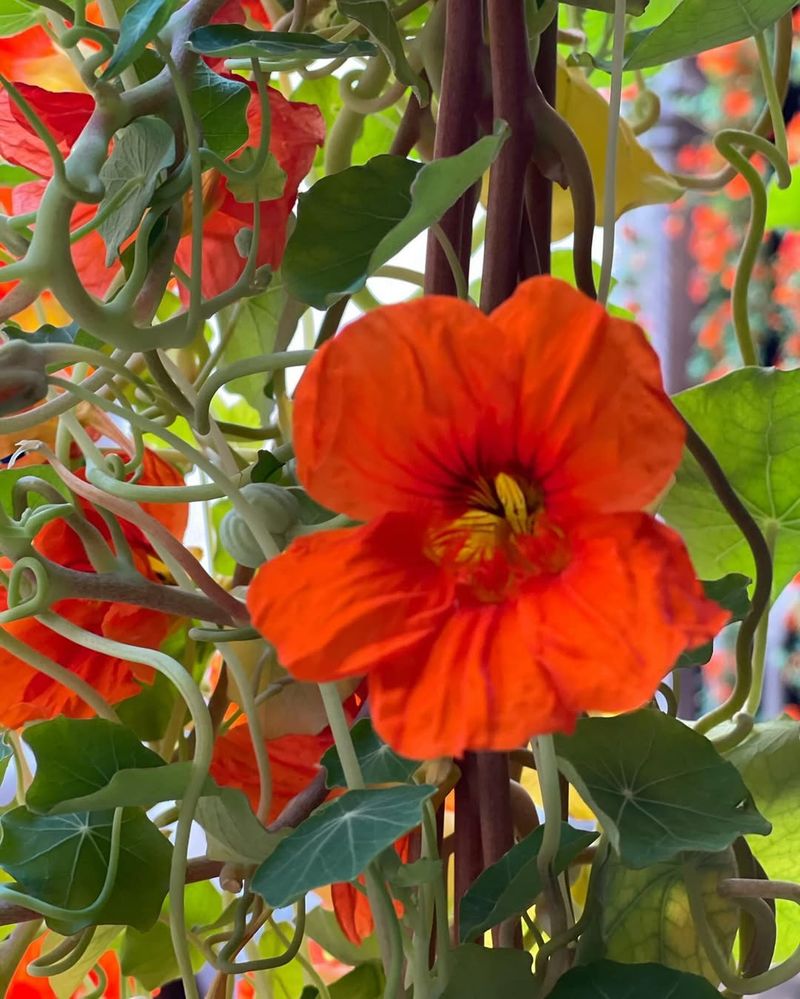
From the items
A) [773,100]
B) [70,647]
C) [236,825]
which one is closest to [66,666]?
[70,647]

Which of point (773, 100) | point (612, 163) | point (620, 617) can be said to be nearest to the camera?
point (620, 617)

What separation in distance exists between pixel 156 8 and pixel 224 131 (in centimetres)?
7

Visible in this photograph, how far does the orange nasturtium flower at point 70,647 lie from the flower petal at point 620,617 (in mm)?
199

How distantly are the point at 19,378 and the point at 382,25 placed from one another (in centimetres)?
14

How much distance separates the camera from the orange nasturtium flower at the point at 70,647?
1.18 ft

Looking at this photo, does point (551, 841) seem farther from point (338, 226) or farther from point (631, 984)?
point (338, 226)

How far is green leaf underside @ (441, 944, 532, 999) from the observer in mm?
280

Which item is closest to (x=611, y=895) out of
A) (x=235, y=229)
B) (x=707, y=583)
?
(x=707, y=583)

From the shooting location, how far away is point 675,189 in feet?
1.43

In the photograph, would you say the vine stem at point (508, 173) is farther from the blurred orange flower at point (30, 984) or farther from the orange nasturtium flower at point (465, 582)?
the blurred orange flower at point (30, 984)

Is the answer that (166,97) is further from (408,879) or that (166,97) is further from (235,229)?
(408,879)

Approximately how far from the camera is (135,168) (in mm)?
284

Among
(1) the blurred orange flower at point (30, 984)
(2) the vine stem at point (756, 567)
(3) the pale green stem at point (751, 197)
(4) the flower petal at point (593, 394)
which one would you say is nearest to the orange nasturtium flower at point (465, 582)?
(4) the flower petal at point (593, 394)

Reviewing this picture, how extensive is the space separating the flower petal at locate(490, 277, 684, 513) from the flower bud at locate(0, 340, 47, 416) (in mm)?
114
